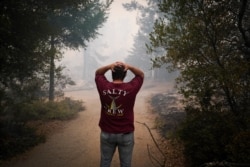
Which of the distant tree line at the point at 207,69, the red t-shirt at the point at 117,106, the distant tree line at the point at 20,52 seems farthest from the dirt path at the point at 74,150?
the red t-shirt at the point at 117,106

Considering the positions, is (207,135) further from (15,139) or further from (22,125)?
(22,125)

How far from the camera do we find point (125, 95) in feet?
13.9

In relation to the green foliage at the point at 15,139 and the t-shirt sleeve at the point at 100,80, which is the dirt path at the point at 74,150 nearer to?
the green foliage at the point at 15,139

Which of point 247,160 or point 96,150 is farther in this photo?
point 96,150

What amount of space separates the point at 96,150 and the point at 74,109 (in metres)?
8.83

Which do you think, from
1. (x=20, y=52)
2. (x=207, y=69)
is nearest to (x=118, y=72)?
(x=207, y=69)

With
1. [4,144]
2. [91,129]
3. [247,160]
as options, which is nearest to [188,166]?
[247,160]

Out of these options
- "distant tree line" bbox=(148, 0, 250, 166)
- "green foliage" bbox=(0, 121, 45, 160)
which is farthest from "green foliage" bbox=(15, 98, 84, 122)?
"distant tree line" bbox=(148, 0, 250, 166)

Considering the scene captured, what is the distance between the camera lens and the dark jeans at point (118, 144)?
4238 millimetres

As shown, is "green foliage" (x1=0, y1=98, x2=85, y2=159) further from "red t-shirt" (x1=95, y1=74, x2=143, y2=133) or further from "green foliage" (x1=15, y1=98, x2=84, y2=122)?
"red t-shirt" (x1=95, y1=74, x2=143, y2=133)

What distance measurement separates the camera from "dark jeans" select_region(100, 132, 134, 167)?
424 cm

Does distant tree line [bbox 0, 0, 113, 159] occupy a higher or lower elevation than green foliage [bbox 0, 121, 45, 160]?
higher

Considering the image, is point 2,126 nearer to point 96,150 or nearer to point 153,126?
point 96,150

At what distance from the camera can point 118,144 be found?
171 inches
